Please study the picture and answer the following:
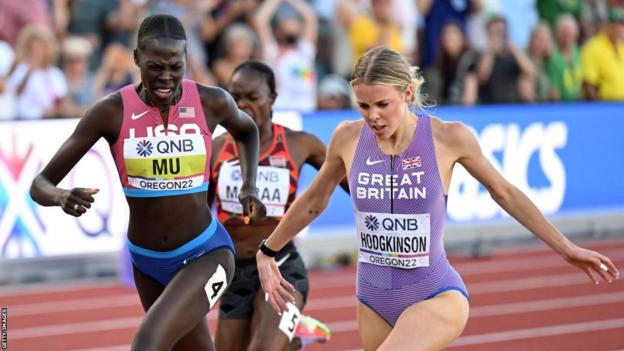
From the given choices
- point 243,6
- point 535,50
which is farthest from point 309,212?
point 535,50

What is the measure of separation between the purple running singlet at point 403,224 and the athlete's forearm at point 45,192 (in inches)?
51.9

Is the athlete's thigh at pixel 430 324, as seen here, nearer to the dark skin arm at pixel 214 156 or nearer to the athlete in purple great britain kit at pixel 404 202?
the athlete in purple great britain kit at pixel 404 202

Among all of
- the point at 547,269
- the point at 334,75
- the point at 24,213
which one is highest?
the point at 334,75

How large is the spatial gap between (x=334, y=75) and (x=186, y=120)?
25.3 ft

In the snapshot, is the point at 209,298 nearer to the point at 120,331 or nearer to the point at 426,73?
the point at 120,331

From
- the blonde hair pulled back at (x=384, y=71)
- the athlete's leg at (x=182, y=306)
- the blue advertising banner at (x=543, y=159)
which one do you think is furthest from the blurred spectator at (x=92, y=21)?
the blonde hair pulled back at (x=384, y=71)

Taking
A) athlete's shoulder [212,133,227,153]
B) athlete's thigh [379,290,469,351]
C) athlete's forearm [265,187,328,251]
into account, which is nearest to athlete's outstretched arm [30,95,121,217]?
athlete's forearm [265,187,328,251]

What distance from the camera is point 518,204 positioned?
5348 millimetres

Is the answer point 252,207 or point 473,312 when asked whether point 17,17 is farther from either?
point 252,207

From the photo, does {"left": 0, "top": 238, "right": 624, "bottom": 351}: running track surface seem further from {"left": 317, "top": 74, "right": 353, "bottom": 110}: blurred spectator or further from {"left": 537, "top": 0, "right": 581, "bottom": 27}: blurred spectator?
{"left": 537, "top": 0, "right": 581, "bottom": 27}: blurred spectator

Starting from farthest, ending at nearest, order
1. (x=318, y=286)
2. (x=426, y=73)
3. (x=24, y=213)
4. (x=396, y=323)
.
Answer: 1. (x=426, y=73)
2. (x=318, y=286)
3. (x=24, y=213)
4. (x=396, y=323)

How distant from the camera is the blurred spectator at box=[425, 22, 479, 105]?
14.3m

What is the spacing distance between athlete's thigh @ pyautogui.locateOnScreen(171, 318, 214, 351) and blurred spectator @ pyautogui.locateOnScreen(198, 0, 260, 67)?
6838 mm

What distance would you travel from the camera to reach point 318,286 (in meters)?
11.9
